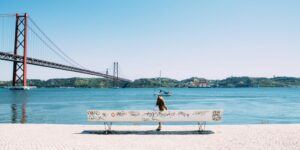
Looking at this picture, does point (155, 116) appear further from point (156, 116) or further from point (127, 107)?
point (127, 107)

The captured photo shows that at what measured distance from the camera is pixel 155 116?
1148 centimetres

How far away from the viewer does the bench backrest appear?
11.4 m
